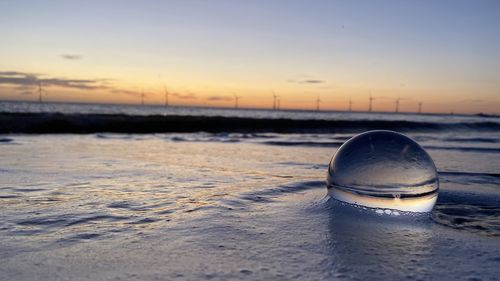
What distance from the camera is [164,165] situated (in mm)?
6535

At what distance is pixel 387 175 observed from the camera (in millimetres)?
3178

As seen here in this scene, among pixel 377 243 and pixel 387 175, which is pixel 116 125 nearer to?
pixel 387 175

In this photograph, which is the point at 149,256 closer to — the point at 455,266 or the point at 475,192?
the point at 455,266

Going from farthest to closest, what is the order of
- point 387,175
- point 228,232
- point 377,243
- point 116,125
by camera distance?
point 116,125
point 387,175
point 228,232
point 377,243

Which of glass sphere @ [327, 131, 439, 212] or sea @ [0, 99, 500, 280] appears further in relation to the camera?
glass sphere @ [327, 131, 439, 212]

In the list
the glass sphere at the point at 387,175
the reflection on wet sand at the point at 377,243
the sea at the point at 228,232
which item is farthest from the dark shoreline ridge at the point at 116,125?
the reflection on wet sand at the point at 377,243

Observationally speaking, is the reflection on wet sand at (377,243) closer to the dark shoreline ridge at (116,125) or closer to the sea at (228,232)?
the sea at (228,232)

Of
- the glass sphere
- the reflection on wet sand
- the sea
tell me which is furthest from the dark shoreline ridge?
the reflection on wet sand

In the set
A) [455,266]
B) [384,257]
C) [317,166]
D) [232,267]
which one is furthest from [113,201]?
[317,166]

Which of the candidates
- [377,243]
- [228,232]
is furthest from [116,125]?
[377,243]

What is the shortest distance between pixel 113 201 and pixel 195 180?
145cm

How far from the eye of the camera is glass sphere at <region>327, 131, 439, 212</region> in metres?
3.20

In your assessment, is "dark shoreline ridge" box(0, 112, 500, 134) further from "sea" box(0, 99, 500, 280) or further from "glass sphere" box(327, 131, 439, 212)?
"glass sphere" box(327, 131, 439, 212)

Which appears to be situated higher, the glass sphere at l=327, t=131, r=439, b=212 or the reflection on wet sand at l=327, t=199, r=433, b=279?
the glass sphere at l=327, t=131, r=439, b=212
